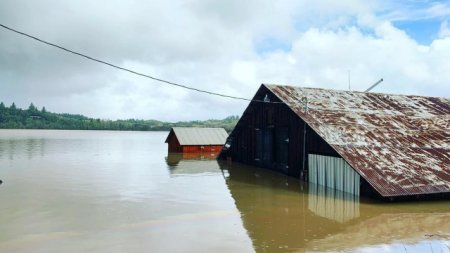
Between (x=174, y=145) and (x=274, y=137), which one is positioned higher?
(x=274, y=137)

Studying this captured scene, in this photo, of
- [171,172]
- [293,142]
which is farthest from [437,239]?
[171,172]

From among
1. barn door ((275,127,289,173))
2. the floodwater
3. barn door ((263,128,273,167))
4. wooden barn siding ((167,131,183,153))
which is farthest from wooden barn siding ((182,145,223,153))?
the floodwater

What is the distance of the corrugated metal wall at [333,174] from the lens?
836 inches

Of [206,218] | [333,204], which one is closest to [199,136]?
[333,204]

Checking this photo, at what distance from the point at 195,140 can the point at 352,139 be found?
33116 millimetres

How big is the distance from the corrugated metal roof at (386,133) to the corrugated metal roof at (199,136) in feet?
78.2

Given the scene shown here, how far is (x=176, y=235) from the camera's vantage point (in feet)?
46.1

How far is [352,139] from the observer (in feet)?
78.8

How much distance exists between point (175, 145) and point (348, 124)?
33.4 m

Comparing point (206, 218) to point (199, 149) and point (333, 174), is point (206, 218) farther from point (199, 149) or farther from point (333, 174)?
point (199, 149)

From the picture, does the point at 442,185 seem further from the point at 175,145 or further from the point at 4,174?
the point at 175,145

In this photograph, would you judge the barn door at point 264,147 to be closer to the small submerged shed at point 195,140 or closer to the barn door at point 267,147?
the barn door at point 267,147

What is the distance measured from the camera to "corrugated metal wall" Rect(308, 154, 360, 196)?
21.2 metres

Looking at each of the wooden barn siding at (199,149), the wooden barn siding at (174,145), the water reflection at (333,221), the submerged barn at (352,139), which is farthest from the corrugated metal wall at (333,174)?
the wooden barn siding at (174,145)
